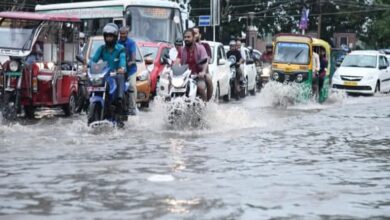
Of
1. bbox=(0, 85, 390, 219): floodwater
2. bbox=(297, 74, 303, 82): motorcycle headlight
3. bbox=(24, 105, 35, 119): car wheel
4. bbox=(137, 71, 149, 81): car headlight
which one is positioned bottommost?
bbox=(0, 85, 390, 219): floodwater

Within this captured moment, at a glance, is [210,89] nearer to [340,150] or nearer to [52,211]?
[340,150]

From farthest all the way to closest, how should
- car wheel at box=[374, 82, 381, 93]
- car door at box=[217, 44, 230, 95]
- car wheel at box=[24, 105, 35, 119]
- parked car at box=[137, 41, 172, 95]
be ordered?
car wheel at box=[374, 82, 381, 93]
car door at box=[217, 44, 230, 95]
parked car at box=[137, 41, 172, 95]
car wheel at box=[24, 105, 35, 119]

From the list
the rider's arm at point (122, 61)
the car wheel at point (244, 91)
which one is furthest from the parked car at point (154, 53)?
the rider's arm at point (122, 61)

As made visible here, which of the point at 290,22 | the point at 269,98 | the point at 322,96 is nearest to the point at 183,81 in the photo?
the point at 269,98

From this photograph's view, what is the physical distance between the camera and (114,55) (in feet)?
38.0

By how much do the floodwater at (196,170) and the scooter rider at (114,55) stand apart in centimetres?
83

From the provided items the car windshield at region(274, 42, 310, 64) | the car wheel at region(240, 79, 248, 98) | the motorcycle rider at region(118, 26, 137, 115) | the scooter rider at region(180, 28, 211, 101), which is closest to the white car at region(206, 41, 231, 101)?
the car windshield at region(274, 42, 310, 64)

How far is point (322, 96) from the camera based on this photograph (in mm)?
22203

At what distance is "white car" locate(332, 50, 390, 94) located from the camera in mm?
26969

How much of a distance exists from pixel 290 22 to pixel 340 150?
65.9 m

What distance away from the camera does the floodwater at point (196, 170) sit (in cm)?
612

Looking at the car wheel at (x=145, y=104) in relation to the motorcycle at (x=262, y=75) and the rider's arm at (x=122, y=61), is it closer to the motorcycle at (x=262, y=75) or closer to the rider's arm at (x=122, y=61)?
the rider's arm at (x=122, y=61)

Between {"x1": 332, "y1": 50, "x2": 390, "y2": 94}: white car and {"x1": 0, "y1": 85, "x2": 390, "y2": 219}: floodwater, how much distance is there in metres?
13.9

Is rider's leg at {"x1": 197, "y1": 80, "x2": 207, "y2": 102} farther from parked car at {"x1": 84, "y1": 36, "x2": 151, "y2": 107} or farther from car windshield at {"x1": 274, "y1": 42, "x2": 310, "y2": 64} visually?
car windshield at {"x1": 274, "y1": 42, "x2": 310, "y2": 64}
